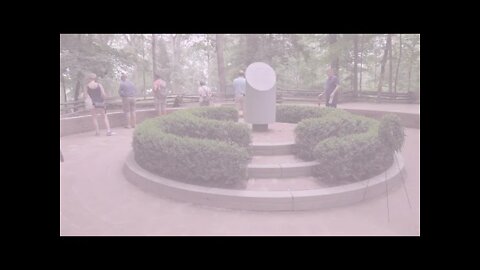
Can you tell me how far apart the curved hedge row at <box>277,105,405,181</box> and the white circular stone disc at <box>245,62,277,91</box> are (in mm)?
2105

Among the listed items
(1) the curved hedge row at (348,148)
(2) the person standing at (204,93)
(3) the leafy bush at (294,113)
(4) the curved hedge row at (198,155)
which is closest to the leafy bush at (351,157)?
(1) the curved hedge row at (348,148)

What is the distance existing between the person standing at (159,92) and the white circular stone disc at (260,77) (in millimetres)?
4431

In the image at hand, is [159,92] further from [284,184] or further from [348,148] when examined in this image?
[348,148]

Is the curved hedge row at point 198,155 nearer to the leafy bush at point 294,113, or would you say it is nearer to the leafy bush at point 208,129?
the leafy bush at point 208,129

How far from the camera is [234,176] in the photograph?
201 inches

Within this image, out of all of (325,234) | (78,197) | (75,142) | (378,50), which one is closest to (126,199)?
(78,197)

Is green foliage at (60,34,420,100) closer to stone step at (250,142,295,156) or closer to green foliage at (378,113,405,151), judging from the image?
stone step at (250,142,295,156)

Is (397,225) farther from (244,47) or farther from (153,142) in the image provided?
(244,47)

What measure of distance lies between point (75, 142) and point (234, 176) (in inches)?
243

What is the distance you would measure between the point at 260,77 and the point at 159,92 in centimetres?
482

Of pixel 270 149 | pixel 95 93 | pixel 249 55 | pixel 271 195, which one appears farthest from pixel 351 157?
pixel 249 55

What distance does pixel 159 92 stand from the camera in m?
11.8

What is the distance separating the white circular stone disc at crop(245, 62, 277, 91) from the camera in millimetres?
8336

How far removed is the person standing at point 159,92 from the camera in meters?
11.7
